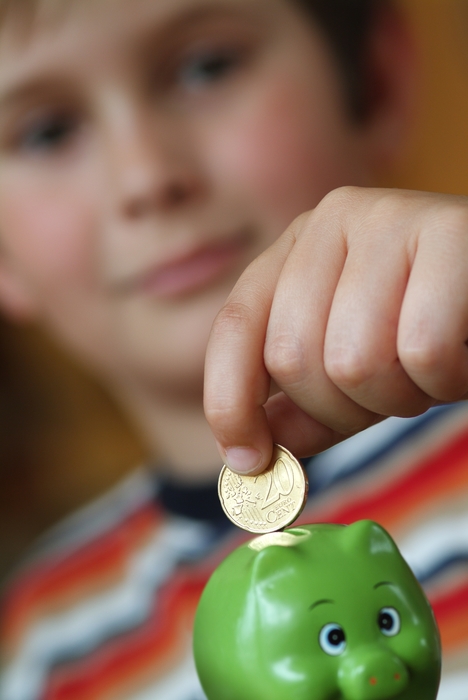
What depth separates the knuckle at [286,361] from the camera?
40 centimetres

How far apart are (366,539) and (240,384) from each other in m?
0.10

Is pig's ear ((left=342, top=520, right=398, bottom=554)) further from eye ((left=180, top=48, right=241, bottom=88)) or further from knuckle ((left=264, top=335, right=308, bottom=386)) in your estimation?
eye ((left=180, top=48, right=241, bottom=88))

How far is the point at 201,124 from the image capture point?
→ 2.81ft

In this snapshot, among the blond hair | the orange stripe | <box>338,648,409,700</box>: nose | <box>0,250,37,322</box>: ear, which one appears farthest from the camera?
<box>0,250,37,322</box>: ear

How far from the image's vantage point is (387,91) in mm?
1054

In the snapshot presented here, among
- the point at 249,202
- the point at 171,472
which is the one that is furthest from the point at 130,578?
the point at 249,202

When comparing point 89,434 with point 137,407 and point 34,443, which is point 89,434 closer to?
point 34,443

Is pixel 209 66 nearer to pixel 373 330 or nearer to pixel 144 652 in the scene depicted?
pixel 373 330

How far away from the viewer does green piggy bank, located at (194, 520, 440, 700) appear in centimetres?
34

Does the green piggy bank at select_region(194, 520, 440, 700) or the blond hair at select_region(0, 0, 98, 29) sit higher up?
the blond hair at select_region(0, 0, 98, 29)

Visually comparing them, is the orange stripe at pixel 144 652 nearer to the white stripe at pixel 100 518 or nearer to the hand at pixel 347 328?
the white stripe at pixel 100 518

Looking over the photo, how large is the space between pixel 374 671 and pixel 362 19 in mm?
957

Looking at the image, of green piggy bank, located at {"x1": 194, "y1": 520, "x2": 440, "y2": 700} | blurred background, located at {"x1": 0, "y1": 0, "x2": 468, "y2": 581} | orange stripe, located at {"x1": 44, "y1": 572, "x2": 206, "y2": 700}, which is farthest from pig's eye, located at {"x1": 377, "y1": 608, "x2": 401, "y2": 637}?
blurred background, located at {"x1": 0, "y1": 0, "x2": 468, "y2": 581}

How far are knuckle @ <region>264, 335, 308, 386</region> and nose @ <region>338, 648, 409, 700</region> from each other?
134mm
